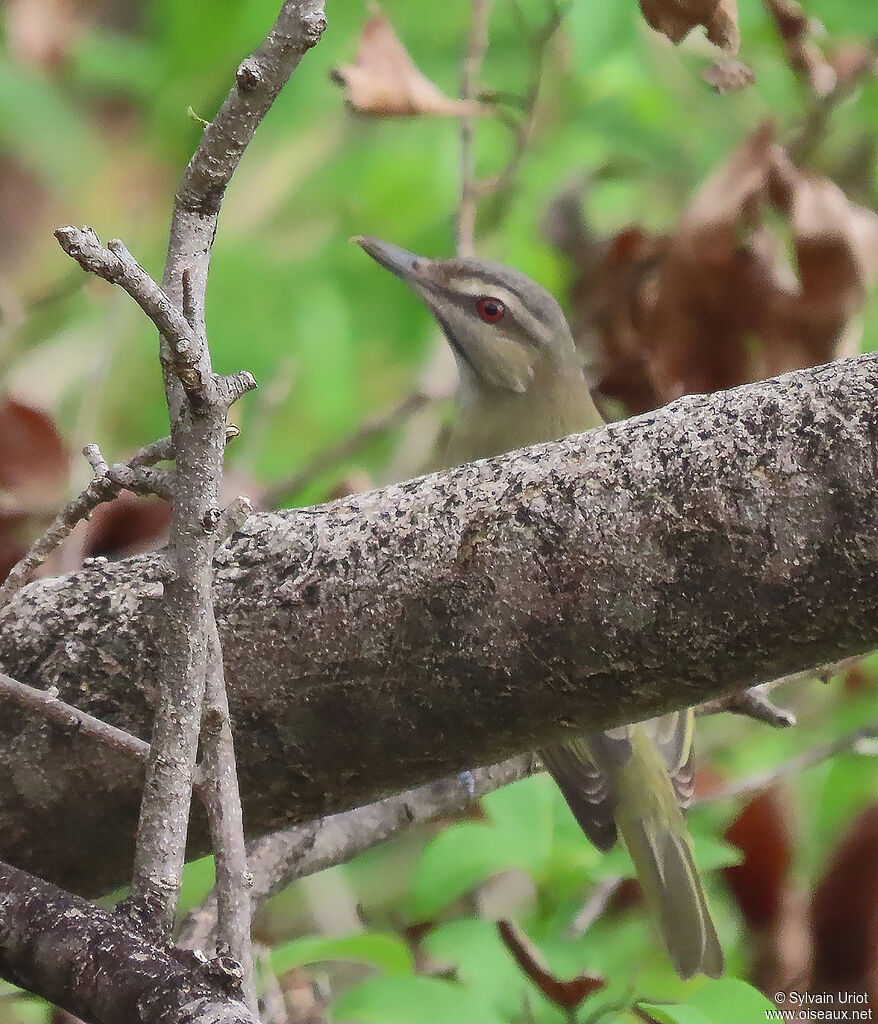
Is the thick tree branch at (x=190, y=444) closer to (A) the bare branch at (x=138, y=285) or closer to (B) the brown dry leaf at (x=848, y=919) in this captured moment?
(A) the bare branch at (x=138, y=285)

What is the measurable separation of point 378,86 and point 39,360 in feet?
7.41

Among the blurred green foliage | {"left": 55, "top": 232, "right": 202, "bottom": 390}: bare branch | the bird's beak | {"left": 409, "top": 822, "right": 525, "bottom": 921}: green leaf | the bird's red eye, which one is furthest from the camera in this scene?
the bird's red eye

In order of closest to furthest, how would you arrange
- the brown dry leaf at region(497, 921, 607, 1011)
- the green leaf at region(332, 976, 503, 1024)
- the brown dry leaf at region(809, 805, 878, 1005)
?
the green leaf at region(332, 976, 503, 1024) → the brown dry leaf at region(497, 921, 607, 1011) → the brown dry leaf at region(809, 805, 878, 1005)

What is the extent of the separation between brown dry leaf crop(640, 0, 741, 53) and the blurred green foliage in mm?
855

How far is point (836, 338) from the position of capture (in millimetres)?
3215

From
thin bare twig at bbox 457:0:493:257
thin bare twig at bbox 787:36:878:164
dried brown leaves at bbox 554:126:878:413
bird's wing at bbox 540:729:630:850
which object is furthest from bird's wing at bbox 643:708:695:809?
thin bare twig at bbox 787:36:878:164

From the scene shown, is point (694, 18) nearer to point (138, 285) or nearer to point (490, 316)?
point (138, 285)

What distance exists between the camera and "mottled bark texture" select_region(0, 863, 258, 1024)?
1140 mm

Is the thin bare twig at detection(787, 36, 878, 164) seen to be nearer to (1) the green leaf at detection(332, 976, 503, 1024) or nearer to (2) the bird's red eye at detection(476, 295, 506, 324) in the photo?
(2) the bird's red eye at detection(476, 295, 506, 324)

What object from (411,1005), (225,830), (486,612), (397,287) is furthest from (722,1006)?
(397,287)

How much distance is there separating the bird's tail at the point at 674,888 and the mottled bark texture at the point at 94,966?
1727 millimetres

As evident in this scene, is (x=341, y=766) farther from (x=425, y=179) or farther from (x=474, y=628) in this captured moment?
(x=425, y=179)

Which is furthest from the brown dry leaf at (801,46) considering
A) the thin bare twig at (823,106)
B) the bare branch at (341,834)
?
the bare branch at (341,834)

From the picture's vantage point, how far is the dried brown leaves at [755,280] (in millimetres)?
3125
